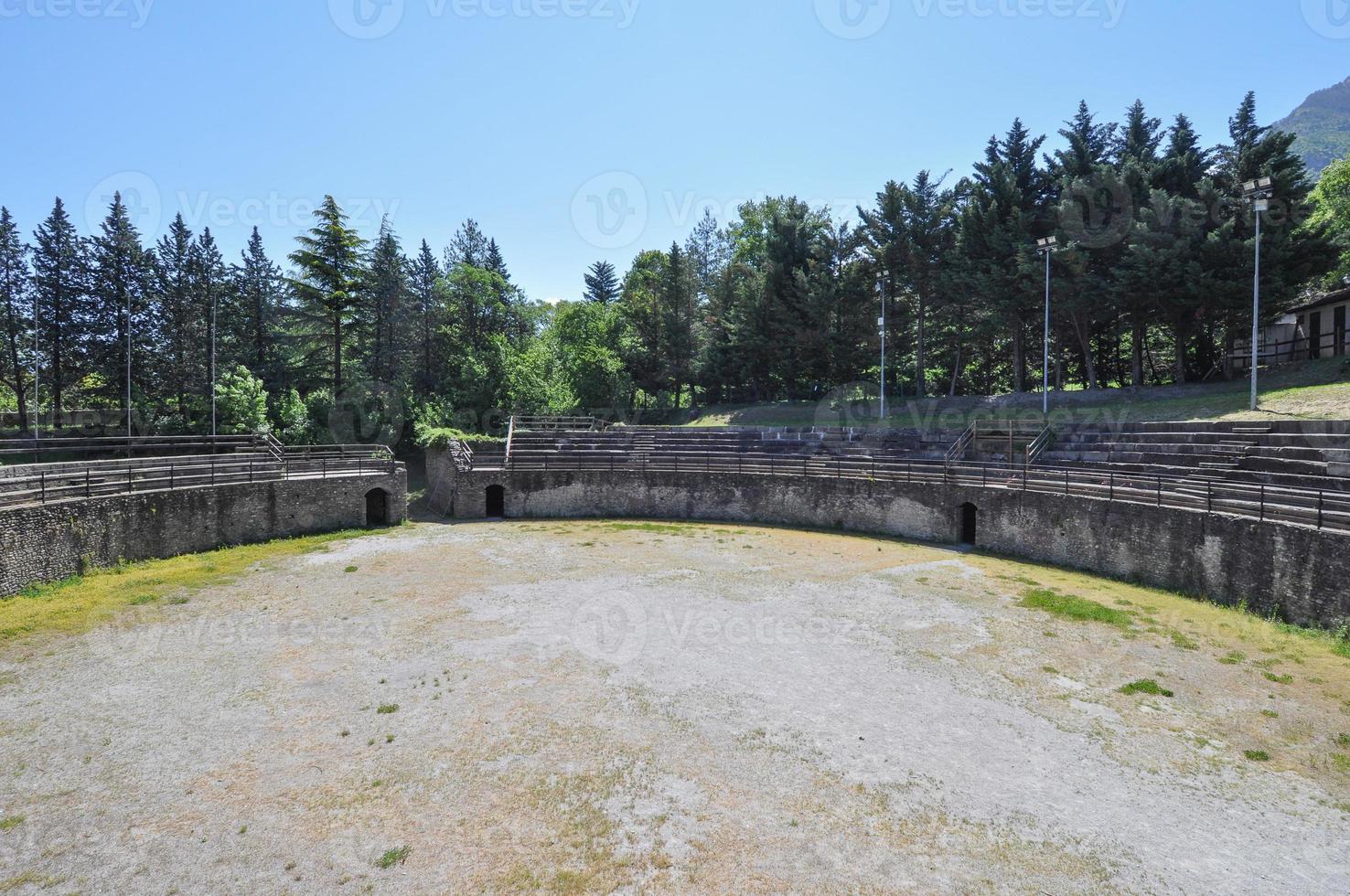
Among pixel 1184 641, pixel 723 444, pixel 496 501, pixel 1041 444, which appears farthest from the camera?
pixel 723 444

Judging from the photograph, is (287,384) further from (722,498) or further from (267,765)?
(267,765)

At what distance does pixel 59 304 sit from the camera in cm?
4009

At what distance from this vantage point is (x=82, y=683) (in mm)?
9727

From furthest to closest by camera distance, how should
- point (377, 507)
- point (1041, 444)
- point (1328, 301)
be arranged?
point (1328, 301), point (377, 507), point (1041, 444)

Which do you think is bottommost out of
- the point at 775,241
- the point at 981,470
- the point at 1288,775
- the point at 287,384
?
the point at 1288,775

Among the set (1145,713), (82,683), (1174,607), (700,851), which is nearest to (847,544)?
(1174,607)

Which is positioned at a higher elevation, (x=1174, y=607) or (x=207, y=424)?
(x=207, y=424)

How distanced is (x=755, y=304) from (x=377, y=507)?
93.5 ft

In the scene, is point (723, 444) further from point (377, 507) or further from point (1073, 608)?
point (1073, 608)

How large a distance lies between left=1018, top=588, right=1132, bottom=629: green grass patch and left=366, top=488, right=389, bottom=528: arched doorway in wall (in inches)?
869

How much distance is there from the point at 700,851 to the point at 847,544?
1582 centimetres

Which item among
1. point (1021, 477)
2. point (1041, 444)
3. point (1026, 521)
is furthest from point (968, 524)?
point (1041, 444)

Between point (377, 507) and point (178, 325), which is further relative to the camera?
point (178, 325)

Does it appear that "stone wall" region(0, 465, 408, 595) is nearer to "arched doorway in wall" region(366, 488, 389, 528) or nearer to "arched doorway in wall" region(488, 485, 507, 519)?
"arched doorway in wall" region(366, 488, 389, 528)
